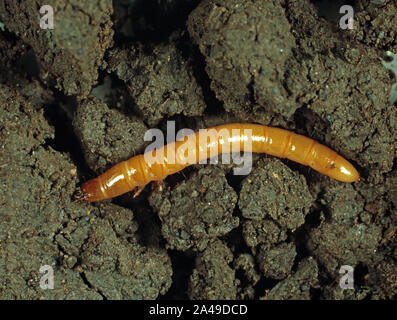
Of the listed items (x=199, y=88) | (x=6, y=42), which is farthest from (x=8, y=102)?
(x=199, y=88)

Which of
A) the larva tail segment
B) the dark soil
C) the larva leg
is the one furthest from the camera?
the larva leg

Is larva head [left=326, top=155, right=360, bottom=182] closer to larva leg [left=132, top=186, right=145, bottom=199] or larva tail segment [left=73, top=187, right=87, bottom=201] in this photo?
larva leg [left=132, top=186, right=145, bottom=199]

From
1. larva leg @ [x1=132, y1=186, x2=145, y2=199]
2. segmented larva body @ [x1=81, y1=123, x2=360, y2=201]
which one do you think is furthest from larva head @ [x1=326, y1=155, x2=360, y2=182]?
larva leg @ [x1=132, y1=186, x2=145, y2=199]

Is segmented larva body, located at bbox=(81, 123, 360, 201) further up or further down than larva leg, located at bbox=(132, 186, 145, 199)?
further up

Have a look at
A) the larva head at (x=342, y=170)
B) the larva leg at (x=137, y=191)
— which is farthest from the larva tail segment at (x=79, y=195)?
the larva head at (x=342, y=170)

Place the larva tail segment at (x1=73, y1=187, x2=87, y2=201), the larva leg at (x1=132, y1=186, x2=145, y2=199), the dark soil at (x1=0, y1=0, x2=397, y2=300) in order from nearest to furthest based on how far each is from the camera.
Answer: the dark soil at (x1=0, y1=0, x2=397, y2=300) < the larva tail segment at (x1=73, y1=187, x2=87, y2=201) < the larva leg at (x1=132, y1=186, x2=145, y2=199)

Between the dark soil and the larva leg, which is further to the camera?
the larva leg

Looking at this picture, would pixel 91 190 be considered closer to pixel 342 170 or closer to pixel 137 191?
pixel 137 191

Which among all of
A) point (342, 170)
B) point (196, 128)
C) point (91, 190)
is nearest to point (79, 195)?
point (91, 190)
